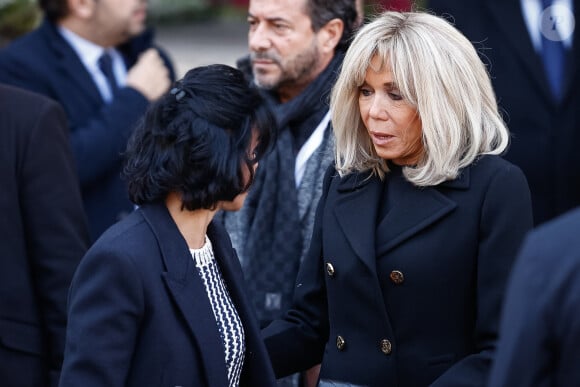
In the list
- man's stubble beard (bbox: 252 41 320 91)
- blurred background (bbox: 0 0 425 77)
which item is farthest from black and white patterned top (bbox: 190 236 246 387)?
blurred background (bbox: 0 0 425 77)

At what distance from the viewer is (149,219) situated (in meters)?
2.84

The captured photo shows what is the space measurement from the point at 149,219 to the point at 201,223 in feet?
0.53

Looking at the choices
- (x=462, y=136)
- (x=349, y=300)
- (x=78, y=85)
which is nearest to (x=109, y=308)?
(x=349, y=300)

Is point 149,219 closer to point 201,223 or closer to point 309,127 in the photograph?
point 201,223

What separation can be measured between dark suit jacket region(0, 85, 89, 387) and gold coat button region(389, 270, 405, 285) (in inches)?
41.7

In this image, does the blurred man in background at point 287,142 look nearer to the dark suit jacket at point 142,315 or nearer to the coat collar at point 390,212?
the coat collar at point 390,212

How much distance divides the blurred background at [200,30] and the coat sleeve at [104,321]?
7860mm

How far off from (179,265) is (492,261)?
2.44 feet

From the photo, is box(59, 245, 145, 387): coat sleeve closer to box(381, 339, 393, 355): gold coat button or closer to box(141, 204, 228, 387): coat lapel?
box(141, 204, 228, 387): coat lapel

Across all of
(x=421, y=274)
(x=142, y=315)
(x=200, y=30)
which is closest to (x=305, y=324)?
(x=421, y=274)

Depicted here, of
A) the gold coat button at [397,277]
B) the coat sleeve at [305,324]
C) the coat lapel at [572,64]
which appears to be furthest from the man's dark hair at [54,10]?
the gold coat button at [397,277]

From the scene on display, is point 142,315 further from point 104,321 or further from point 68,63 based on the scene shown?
point 68,63

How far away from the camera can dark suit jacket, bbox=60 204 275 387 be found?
2.68m

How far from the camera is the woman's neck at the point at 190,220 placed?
2898 millimetres
